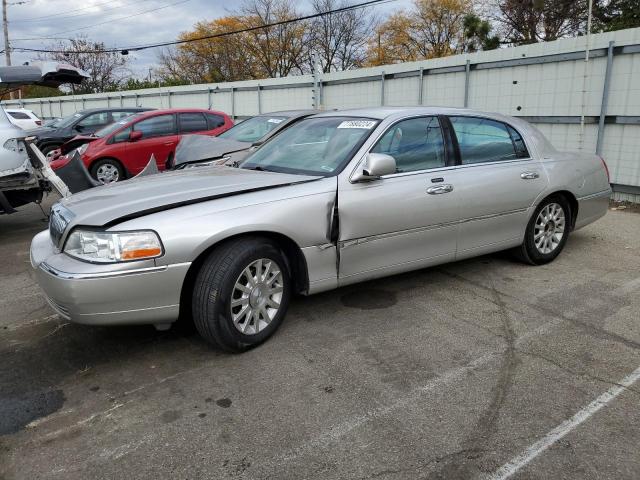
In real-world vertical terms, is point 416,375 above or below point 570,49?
below

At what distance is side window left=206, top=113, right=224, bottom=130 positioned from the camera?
11.7 meters

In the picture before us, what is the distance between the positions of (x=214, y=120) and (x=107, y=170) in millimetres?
2628

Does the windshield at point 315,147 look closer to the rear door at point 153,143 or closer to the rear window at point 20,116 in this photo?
the rear door at point 153,143

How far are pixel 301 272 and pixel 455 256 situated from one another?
155cm

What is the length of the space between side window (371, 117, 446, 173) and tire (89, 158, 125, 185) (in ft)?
24.4

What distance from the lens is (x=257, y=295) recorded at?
3.56 metres

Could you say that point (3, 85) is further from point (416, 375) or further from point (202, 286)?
point (416, 375)

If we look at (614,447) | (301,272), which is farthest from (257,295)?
(614,447)

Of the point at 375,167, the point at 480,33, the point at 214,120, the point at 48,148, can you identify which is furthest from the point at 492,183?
the point at 480,33

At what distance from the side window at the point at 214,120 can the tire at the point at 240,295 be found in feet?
28.5

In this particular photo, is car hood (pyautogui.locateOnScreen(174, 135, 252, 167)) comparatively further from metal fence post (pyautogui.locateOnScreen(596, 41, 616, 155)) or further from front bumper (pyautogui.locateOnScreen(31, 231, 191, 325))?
metal fence post (pyautogui.locateOnScreen(596, 41, 616, 155))

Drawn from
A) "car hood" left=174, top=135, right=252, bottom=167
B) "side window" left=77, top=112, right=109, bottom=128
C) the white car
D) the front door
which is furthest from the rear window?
the front door

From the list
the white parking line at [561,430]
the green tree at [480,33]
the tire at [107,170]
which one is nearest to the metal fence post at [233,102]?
the tire at [107,170]

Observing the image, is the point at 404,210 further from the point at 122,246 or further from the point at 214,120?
the point at 214,120
